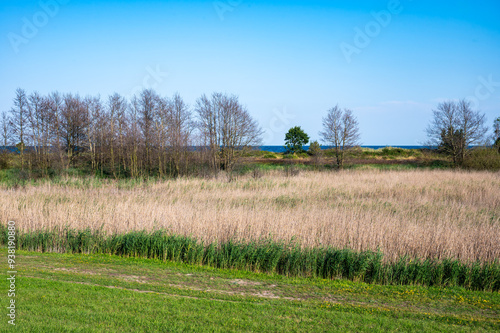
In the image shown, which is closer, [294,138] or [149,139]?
[149,139]

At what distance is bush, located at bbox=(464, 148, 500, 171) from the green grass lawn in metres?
28.4

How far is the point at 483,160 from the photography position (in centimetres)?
3089

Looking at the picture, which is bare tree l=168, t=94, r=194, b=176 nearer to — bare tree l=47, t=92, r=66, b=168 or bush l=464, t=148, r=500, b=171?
bare tree l=47, t=92, r=66, b=168

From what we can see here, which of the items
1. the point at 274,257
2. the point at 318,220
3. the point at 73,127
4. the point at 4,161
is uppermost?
the point at 73,127

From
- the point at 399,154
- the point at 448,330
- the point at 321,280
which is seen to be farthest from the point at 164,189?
the point at 399,154

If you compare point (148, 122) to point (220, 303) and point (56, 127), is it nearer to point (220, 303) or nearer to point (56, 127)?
point (56, 127)

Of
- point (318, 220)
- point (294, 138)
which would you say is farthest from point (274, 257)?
point (294, 138)

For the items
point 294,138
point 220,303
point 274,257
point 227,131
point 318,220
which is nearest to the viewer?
point 220,303

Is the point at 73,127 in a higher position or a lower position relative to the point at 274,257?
higher

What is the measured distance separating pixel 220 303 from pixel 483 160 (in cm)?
3341

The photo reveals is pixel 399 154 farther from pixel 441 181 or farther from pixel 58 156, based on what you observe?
pixel 58 156

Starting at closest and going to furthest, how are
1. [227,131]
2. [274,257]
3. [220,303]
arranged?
[220,303]
[274,257]
[227,131]

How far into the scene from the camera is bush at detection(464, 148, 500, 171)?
98.3 feet

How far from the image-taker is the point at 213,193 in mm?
19484
